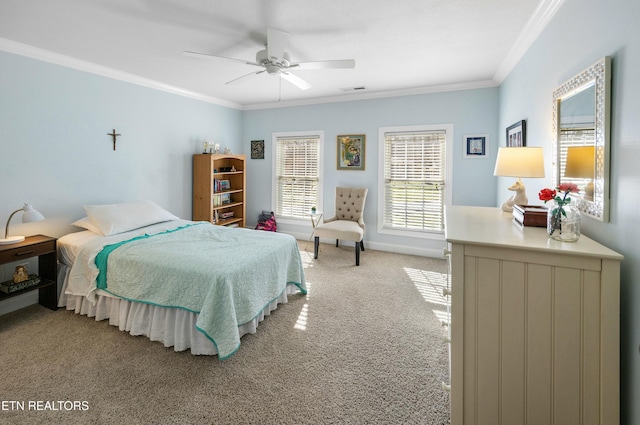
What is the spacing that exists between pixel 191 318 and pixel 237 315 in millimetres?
347

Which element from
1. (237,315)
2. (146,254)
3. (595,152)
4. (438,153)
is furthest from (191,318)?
(438,153)

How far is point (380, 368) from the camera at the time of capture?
7.29ft

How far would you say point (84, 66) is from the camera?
3617 millimetres

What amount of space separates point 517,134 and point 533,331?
2.47m

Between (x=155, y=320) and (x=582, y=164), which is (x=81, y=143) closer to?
(x=155, y=320)

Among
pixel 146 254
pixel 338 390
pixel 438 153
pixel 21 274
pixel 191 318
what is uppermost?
pixel 438 153

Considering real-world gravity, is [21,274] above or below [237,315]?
above

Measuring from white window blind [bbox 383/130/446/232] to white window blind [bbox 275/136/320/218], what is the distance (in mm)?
1345

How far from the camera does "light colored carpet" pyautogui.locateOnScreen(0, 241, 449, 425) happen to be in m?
1.81

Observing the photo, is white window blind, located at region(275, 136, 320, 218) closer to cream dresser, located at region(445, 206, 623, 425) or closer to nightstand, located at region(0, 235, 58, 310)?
nightstand, located at region(0, 235, 58, 310)

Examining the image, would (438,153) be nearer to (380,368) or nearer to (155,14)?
(380,368)

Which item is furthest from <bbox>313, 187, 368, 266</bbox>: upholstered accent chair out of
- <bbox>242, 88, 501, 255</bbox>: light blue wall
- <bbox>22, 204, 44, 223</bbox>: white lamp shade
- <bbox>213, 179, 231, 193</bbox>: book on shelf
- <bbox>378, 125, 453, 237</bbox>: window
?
<bbox>22, 204, 44, 223</bbox>: white lamp shade

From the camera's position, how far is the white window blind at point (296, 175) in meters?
5.77

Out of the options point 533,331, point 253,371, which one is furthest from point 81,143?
point 533,331
